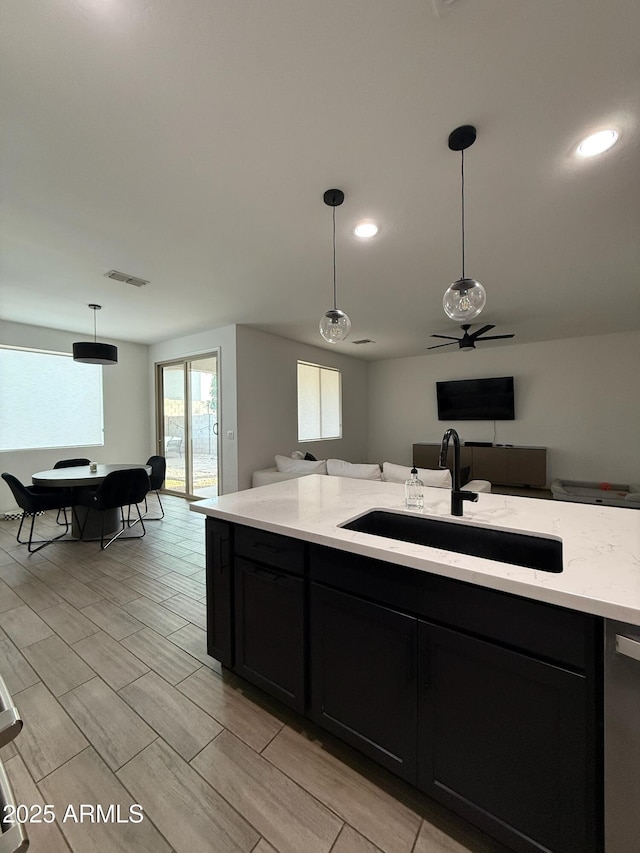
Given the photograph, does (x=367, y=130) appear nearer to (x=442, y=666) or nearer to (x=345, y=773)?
(x=442, y=666)

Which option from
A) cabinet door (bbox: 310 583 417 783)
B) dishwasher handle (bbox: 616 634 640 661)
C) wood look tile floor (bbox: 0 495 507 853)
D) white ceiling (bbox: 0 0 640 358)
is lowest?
wood look tile floor (bbox: 0 495 507 853)

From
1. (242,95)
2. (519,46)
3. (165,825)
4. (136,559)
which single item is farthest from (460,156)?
(136,559)

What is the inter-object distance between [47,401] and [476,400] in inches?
292

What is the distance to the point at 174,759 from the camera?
139 cm

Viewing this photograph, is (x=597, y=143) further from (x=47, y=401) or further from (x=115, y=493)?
(x=47, y=401)

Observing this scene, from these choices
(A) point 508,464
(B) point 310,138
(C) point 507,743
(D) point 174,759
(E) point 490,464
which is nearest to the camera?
(C) point 507,743

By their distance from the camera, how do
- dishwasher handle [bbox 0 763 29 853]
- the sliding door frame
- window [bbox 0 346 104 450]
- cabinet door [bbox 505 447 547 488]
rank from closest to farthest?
1. dishwasher handle [bbox 0 763 29 853]
2. window [bbox 0 346 104 450]
3. the sliding door frame
4. cabinet door [bbox 505 447 547 488]

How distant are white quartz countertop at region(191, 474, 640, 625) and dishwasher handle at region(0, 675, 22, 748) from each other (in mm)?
876

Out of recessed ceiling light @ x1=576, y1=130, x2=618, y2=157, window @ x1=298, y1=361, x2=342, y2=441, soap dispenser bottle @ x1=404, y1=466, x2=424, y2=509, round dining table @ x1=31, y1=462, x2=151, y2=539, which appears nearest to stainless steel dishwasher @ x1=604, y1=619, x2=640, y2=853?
soap dispenser bottle @ x1=404, y1=466, x2=424, y2=509

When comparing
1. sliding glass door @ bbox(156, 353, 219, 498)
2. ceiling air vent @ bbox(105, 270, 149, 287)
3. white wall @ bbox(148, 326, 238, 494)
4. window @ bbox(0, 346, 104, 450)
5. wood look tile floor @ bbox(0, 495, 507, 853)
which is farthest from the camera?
sliding glass door @ bbox(156, 353, 219, 498)

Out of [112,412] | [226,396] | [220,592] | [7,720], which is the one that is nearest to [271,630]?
[220,592]

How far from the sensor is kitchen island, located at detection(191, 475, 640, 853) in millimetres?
908

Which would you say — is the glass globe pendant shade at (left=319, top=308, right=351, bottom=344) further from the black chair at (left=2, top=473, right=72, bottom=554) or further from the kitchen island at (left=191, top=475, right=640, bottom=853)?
Answer: the black chair at (left=2, top=473, right=72, bottom=554)

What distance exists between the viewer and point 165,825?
1167 millimetres
